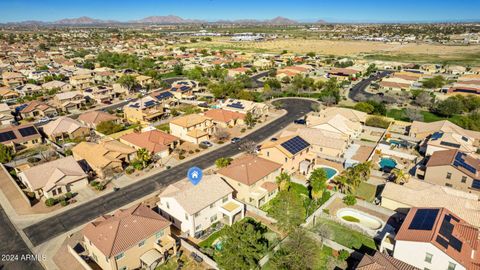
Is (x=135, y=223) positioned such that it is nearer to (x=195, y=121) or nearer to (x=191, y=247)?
(x=191, y=247)

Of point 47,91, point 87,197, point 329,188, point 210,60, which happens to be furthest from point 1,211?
point 210,60

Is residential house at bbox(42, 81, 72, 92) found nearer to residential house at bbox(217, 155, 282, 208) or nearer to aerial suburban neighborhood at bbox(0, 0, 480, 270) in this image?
aerial suburban neighborhood at bbox(0, 0, 480, 270)

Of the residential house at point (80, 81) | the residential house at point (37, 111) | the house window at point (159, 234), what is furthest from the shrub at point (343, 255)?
the residential house at point (80, 81)

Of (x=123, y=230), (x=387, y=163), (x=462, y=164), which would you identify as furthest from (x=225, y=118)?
(x=462, y=164)

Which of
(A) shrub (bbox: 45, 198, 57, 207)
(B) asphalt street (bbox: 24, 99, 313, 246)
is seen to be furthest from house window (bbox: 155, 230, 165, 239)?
(A) shrub (bbox: 45, 198, 57, 207)

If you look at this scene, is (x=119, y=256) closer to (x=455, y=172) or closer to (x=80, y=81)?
(x=455, y=172)

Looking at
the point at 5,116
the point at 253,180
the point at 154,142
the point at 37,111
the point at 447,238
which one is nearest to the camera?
the point at 447,238
